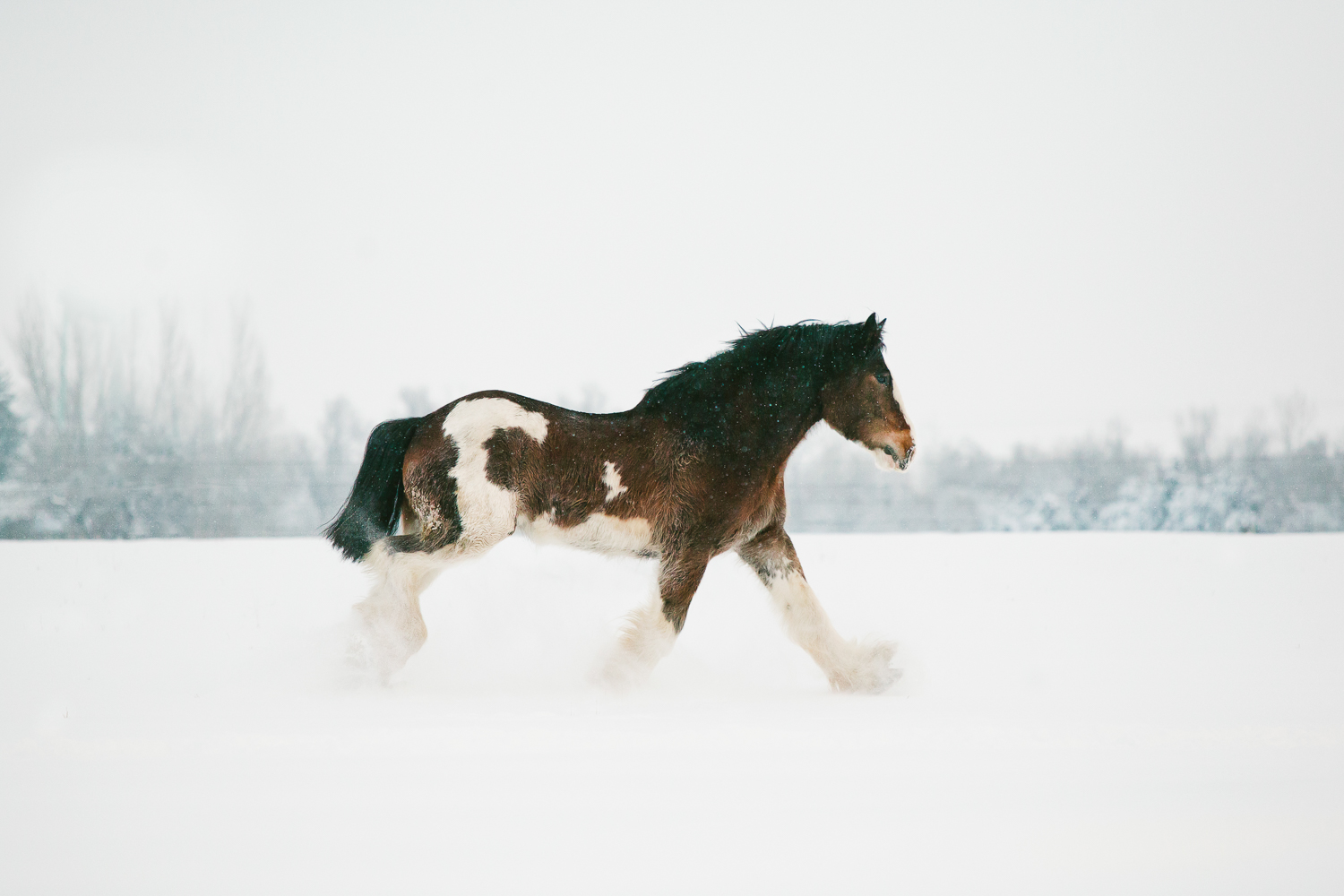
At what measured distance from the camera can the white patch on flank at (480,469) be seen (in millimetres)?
4453

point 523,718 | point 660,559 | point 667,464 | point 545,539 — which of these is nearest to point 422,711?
point 523,718

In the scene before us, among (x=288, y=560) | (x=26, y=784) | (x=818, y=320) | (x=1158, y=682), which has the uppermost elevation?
(x=818, y=320)

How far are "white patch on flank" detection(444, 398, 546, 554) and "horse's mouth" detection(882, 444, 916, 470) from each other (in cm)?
187

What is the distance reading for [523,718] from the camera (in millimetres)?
3869

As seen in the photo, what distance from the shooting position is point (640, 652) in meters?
4.49

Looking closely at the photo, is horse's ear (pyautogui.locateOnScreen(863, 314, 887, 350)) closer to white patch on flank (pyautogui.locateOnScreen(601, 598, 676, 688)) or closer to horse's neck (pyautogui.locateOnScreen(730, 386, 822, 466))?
horse's neck (pyautogui.locateOnScreen(730, 386, 822, 466))

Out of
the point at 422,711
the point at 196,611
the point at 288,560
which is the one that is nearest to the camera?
the point at 422,711

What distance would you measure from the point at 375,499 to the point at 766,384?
7.28ft

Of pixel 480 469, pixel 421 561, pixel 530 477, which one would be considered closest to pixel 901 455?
pixel 530 477

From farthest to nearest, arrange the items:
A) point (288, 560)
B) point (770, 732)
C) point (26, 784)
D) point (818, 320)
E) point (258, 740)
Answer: point (288, 560), point (818, 320), point (770, 732), point (258, 740), point (26, 784)

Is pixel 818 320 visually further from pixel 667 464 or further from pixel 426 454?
pixel 426 454

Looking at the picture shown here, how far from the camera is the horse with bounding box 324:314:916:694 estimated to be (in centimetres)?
450

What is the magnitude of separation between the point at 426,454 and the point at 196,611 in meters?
3.95

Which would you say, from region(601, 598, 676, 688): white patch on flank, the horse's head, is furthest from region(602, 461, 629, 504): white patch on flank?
the horse's head
